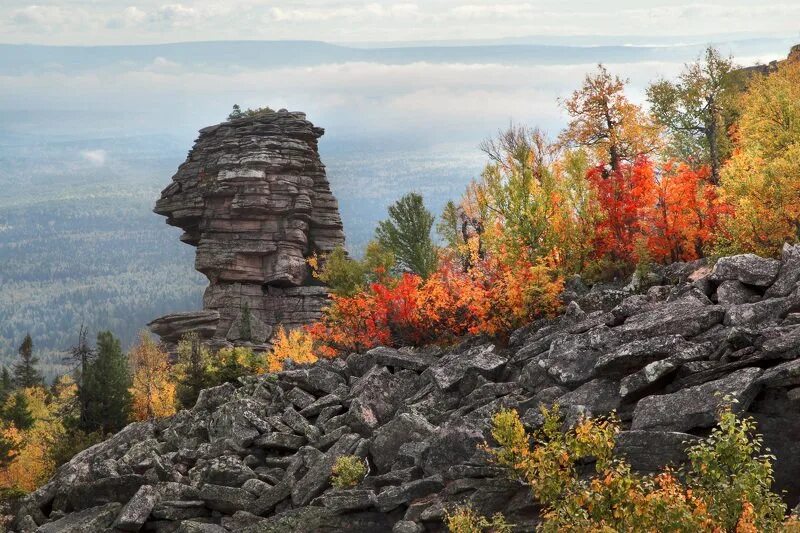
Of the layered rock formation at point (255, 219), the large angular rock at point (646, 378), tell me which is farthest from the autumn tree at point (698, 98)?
the layered rock formation at point (255, 219)

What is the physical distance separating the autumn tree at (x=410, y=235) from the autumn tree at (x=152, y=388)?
22785 mm

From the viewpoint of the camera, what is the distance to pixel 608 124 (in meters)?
49.6

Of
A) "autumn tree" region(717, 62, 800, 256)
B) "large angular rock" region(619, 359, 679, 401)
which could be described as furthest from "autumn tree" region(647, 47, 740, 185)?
"large angular rock" region(619, 359, 679, 401)

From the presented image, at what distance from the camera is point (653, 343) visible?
22266mm

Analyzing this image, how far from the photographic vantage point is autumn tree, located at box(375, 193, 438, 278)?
60.0m

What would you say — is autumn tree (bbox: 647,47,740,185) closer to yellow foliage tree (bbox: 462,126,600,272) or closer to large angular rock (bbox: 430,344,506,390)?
yellow foliage tree (bbox: 462,126,600,272)

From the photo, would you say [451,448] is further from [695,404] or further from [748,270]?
[748,270]

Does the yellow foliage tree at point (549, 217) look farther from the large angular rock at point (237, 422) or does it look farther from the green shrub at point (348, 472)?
the green shrub at point (348, 472)

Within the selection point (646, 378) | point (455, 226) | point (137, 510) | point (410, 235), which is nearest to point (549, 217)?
point (646, 378)

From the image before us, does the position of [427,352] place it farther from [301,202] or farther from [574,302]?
[301,202]

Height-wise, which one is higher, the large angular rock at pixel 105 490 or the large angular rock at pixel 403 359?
the large angular rock at pixel 403 359

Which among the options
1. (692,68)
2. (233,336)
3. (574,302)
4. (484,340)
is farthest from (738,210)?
(233,336)

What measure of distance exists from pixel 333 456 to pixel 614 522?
555 inches

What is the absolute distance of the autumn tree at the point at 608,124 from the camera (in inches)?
1917
